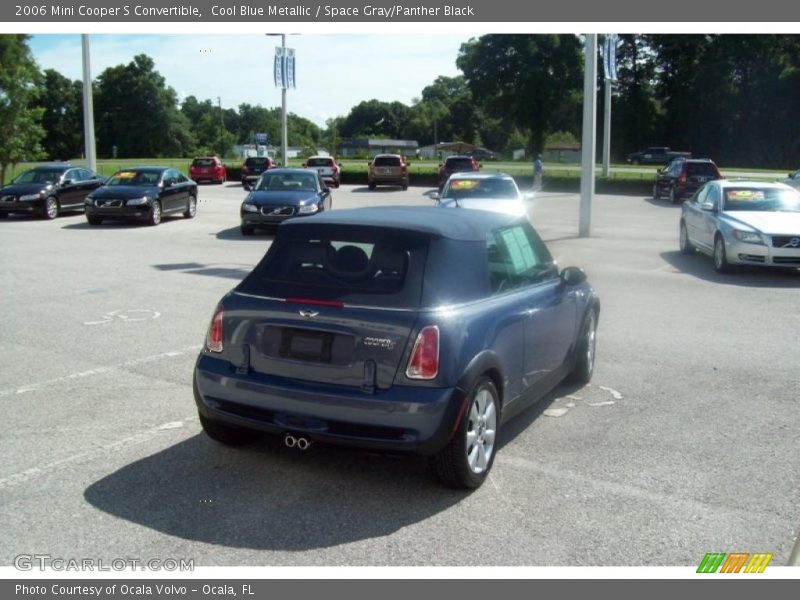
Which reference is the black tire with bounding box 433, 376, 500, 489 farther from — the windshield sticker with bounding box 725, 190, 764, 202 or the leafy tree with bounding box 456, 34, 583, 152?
the leafy tree with bounding box 456, 34, 583, 152

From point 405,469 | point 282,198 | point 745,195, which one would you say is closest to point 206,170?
point 282,198

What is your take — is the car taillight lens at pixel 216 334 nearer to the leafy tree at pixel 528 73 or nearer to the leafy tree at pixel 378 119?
the leafy tree at pixel 528 73

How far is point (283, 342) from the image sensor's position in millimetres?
5227

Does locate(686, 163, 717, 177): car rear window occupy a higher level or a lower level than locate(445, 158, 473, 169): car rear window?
lower

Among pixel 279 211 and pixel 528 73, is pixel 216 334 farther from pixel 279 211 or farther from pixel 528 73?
pixel 528 73

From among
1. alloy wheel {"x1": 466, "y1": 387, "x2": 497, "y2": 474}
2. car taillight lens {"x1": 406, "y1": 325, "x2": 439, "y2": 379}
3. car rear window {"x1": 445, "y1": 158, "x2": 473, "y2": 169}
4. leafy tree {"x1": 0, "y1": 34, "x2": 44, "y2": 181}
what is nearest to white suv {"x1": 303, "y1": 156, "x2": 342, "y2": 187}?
car rear window {"x1": 445, "y1": 158, "x2": 473, "y2": 169}

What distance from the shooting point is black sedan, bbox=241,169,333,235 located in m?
20.8

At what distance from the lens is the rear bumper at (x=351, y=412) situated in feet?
16.0

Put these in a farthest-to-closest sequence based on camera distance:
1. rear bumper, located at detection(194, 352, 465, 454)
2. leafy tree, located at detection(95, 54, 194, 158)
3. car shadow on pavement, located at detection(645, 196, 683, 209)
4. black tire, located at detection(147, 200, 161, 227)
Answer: leafy tree, located at detection(95, 54, 194, 158) → car shadow on pavement, located at detection(645, 196, 683, 209) → black tire, located at detection(147, 200, 161, 227) → rear bumper, located at detection(194, 352, 465, 454)

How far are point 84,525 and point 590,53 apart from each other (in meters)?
17.5

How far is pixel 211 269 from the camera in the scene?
15070mm

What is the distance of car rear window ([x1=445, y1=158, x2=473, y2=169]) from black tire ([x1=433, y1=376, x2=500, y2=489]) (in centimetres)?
3681

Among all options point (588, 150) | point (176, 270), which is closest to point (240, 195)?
point (588, 150)
